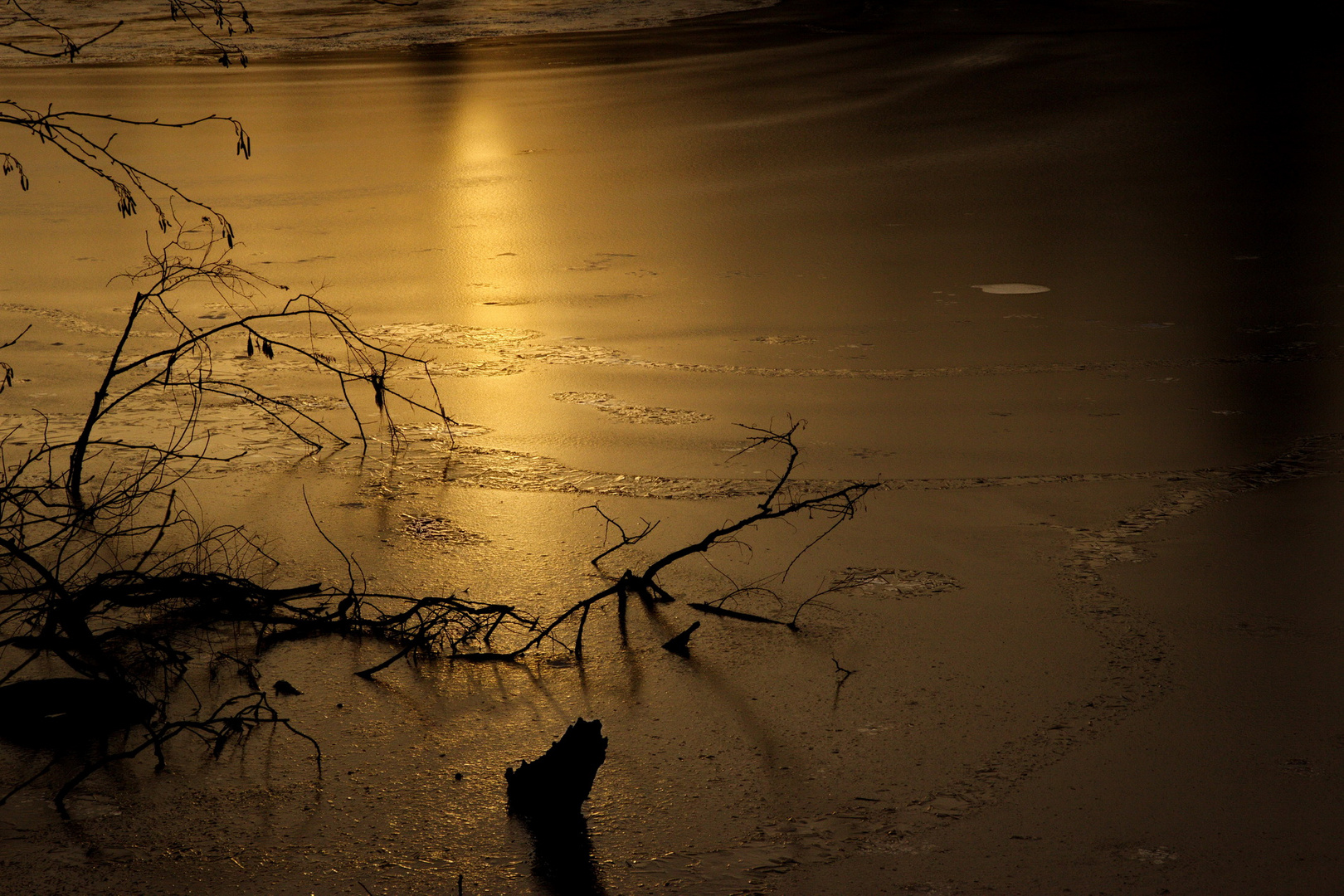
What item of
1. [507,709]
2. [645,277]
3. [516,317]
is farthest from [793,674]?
[645,277]

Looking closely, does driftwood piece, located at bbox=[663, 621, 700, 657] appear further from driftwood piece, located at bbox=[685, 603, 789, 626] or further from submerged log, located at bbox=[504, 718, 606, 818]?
submerged log, located at bbox=[504, 718, 606, 818]

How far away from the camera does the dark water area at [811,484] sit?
3.10 meters

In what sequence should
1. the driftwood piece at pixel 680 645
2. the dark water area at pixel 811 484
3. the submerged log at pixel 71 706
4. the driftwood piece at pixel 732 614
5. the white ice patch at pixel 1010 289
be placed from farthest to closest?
the white ice patch at pixel 1010 289, the driftwood piece at pixel 732 614, the driftwood piece at pixel 680 645, the submerged log at pixel 71 706, the dark water area at pixel 811 484

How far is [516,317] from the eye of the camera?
290 inches

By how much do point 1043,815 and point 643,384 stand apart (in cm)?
343

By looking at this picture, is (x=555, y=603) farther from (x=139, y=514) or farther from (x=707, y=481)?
(x=139, y=514)

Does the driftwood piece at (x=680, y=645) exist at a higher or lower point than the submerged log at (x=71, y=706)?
lower

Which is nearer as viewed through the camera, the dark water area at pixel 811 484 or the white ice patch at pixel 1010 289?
the dark water area at pixel 811 484

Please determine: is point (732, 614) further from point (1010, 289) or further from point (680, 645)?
point (1010, 289)

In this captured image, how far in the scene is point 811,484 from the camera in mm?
5141

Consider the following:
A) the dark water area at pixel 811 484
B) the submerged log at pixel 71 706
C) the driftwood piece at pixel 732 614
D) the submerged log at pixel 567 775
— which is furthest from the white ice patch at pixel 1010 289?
the submerged log at pixel 71 706

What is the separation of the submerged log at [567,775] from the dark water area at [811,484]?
6cm

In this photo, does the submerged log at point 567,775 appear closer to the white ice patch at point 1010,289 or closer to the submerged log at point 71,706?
the submerged log at point 71,706

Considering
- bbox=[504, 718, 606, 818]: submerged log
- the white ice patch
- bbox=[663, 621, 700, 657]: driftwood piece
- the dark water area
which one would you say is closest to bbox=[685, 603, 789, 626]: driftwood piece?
the dark water area
